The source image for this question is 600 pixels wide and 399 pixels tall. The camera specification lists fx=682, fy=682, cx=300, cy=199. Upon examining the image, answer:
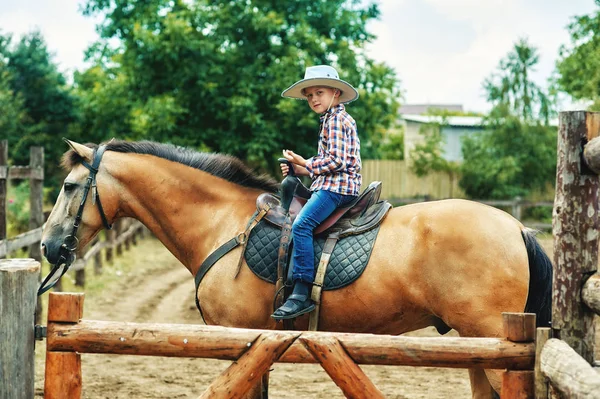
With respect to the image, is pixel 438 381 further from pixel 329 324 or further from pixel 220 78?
pixel 220 78

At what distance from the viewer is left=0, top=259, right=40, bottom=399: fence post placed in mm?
3195

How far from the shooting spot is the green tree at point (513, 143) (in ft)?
79.8

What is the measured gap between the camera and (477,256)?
13.8ft

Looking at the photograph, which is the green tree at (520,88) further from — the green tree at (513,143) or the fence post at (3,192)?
the fence post at (3,192)

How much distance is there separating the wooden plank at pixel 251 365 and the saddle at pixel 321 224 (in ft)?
4.28

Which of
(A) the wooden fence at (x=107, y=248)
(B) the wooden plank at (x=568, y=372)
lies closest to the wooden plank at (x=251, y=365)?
(B) the wooden plank at (x=568, y=372)

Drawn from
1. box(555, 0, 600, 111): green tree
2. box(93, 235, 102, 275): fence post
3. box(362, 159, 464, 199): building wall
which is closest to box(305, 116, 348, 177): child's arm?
box(93, 235, 102, 275): fence post

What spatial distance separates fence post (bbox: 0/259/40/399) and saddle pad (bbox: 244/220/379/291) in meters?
1.63

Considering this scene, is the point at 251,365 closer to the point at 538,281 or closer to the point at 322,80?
the point at 538,281

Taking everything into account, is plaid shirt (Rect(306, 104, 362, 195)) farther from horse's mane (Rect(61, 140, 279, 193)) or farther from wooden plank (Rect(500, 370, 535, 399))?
wooden plank (Rect(500, 370, 535, 399))

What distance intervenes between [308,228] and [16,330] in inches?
75.8

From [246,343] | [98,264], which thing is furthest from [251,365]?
[98,264]

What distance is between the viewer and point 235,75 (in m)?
20.7

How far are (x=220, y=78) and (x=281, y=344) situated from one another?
18.2 metres
